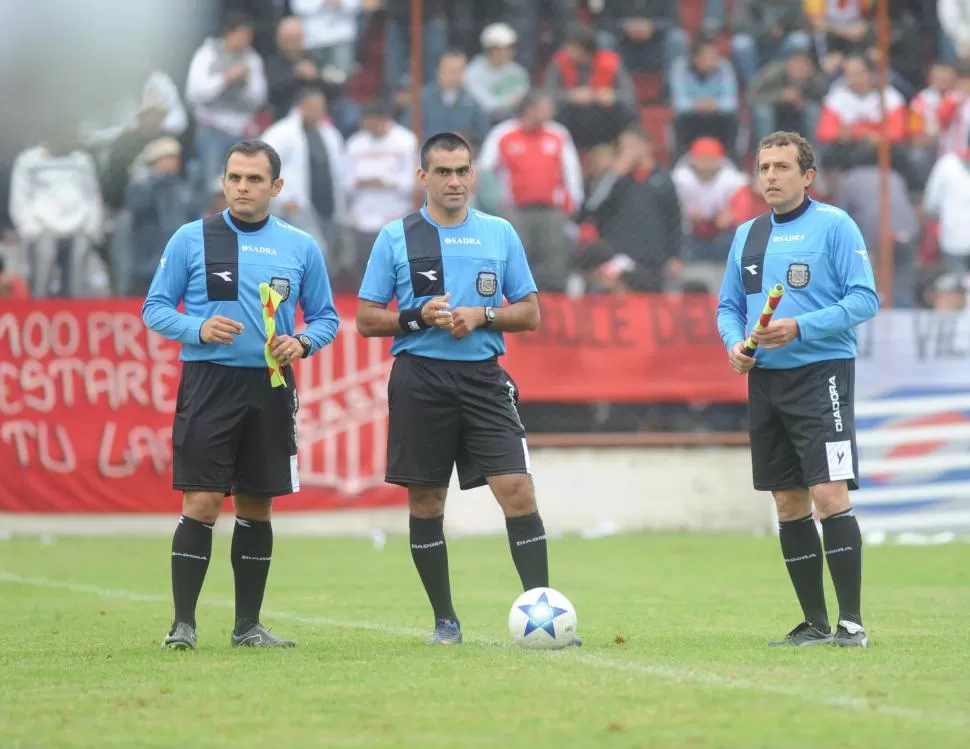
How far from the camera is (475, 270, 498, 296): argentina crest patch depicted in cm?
788

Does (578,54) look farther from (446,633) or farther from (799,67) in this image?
(446,633)

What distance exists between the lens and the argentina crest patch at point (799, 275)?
7820 mm

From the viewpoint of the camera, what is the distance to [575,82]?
1745cm

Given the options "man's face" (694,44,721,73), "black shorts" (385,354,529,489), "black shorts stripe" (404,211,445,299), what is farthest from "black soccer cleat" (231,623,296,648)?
"man's face" (694,44,721,73)

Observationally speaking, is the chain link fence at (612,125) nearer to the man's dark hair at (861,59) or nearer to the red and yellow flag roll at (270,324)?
the man's dark hair at (861,59)

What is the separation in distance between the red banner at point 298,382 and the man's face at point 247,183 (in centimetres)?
778

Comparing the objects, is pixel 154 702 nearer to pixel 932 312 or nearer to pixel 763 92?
pixel 932 312

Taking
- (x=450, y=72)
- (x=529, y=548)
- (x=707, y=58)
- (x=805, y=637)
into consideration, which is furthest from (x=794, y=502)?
(x=707, y=58)

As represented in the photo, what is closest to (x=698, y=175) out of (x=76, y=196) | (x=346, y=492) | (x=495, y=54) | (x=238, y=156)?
(x=495, y=54)

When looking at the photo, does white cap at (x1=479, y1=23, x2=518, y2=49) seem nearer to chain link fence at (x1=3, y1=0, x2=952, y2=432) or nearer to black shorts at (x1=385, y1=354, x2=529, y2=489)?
chain link fence at (x1=3, y1=0, x2=952, y2=432)

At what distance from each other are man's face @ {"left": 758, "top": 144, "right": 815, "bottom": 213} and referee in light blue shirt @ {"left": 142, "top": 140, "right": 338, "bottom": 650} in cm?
225

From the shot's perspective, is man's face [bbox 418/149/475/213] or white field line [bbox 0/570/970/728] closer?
white field line [bbox 0/570/970/728]

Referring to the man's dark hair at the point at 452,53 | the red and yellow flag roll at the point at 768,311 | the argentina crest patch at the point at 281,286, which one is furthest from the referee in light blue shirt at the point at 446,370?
the man's dark hair at the point at 452,53

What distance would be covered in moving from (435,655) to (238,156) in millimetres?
2503
